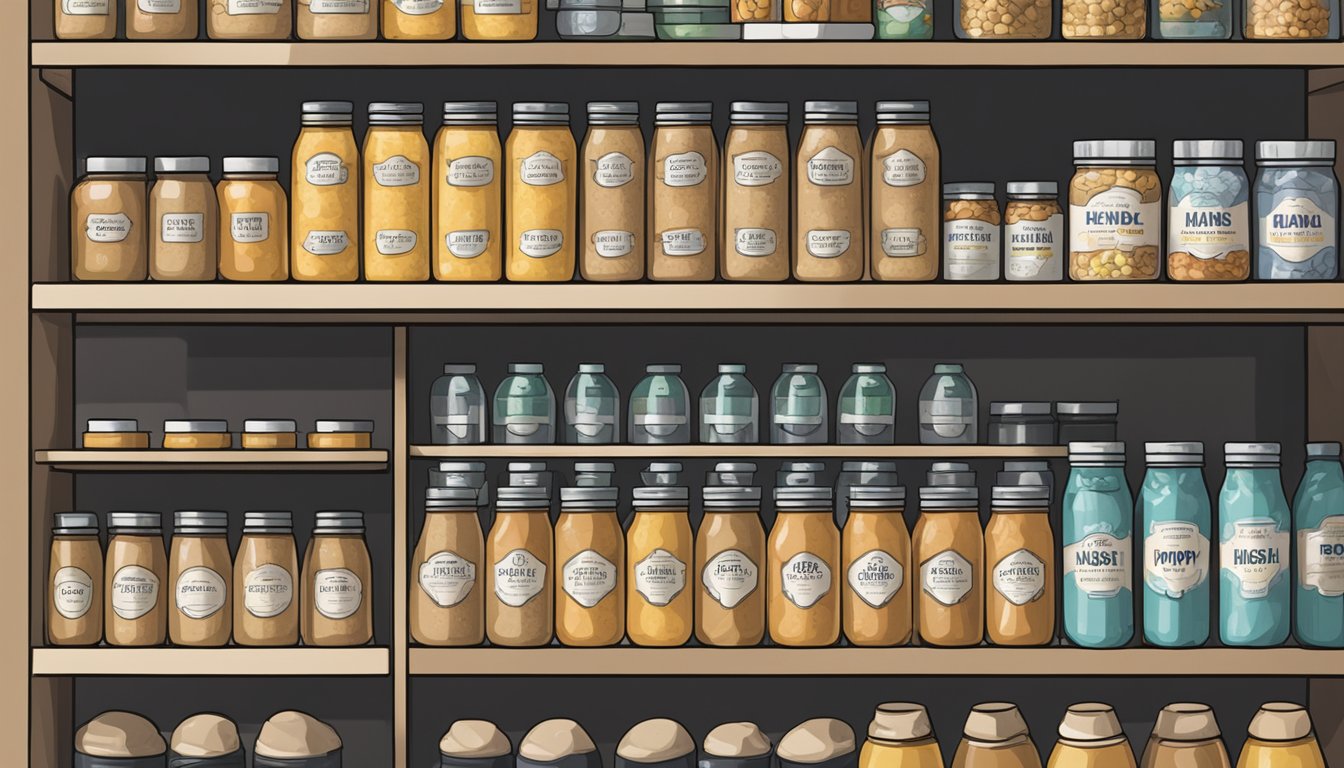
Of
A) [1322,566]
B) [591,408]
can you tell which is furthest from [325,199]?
[1322,566]

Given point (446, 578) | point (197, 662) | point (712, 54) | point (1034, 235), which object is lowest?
point (197, 662)

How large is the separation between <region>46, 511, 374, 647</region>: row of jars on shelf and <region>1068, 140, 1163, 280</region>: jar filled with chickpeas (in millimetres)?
983

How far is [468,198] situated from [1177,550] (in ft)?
3.19

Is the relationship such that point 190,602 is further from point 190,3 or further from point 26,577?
point 190,3

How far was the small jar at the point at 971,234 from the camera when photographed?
5.97 ft

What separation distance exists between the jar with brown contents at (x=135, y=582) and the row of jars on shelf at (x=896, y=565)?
33 cm

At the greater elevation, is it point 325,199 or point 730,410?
point 325,199

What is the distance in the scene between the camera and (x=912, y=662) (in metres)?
1.79

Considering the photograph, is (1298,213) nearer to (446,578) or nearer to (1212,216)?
(1212,216)

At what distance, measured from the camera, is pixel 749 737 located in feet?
5.98

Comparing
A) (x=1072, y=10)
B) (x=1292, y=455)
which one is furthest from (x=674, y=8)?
(x=1292, y=455)

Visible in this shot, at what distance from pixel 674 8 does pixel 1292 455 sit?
106 cm

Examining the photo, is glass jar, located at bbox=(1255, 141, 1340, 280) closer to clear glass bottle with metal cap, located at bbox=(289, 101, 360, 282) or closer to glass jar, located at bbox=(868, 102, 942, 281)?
glass jar, located at bbox=(868, 102, 942, 281)

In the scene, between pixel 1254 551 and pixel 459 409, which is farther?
pixel 459 409
